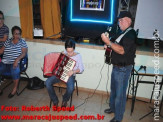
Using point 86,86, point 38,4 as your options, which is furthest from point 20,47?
point 86,86

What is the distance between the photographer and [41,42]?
10.6 ft

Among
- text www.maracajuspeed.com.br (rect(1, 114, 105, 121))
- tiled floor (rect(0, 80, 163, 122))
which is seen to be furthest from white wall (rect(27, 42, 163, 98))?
text www.maracajuspeed.com.br (rect(1, 114, 105, 121))

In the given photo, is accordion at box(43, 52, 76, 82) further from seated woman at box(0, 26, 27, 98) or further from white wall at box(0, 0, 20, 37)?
white wall at box(0, 0, 20, 37)

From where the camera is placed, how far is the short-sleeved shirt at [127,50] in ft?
6.44

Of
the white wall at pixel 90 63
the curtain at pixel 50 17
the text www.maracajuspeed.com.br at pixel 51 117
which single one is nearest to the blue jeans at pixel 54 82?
the text www.maracajuspeed.com.br at pixel 51 117

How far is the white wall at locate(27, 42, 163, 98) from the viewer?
3.02 metres

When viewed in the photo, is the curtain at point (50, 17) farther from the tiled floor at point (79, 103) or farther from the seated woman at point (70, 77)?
the tiled floor at point (79, 103)

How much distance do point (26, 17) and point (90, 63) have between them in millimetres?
1611

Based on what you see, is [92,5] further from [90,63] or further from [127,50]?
[127,50]

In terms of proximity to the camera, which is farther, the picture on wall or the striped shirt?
the picture on wall

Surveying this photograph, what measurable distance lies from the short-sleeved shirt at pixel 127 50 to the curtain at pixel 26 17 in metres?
1.89

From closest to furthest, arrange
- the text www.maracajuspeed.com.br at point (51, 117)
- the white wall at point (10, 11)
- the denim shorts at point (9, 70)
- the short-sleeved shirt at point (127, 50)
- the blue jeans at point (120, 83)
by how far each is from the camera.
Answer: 1. the short-sleeved shirt at point (127, 50)
2. the blue jeans at point (120, 83)
3. the text www.maracajuspeed.com.br at point (51, 117)
4. the denim shorts at point (9, 70)
5. the white wall at point (10, 11)

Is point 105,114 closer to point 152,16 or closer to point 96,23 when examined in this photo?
point 96,23

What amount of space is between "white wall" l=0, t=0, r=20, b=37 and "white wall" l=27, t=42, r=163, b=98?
591 mm
